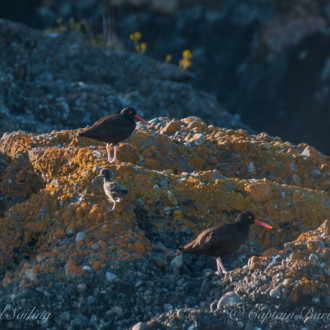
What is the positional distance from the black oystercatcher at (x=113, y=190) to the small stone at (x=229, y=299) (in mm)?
1746

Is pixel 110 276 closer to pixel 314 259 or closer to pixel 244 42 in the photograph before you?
pixel 314 259

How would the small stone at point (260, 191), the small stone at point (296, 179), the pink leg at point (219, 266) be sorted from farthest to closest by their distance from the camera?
the small stone at point (296, 179) < the small stone at point (260, 191) < the pink leg at point (219, 266)

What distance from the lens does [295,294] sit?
6168 millimetres

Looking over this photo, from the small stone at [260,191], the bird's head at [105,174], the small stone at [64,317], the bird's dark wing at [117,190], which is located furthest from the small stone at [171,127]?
the small stone at [64,317]

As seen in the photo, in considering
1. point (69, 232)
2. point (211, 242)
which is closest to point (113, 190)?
point (69, 232)

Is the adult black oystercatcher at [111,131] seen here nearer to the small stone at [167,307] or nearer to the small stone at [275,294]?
the small stone at [167,307]

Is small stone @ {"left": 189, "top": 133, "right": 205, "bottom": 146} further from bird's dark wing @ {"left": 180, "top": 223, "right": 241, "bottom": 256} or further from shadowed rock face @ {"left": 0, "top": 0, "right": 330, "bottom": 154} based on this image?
shadowed rock face @ {"left": 0, "top": 0, "right": 330, "bottom": 154}

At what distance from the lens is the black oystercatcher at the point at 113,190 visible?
6.97 meters

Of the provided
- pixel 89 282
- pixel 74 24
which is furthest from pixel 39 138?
pixel 74 24

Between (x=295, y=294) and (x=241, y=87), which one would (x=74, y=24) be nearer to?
(x=241, y=87)

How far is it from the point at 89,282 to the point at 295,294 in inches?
87.0

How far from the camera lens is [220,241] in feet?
21.7

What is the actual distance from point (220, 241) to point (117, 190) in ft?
4.43

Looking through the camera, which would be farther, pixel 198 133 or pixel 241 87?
pixel 241 87
